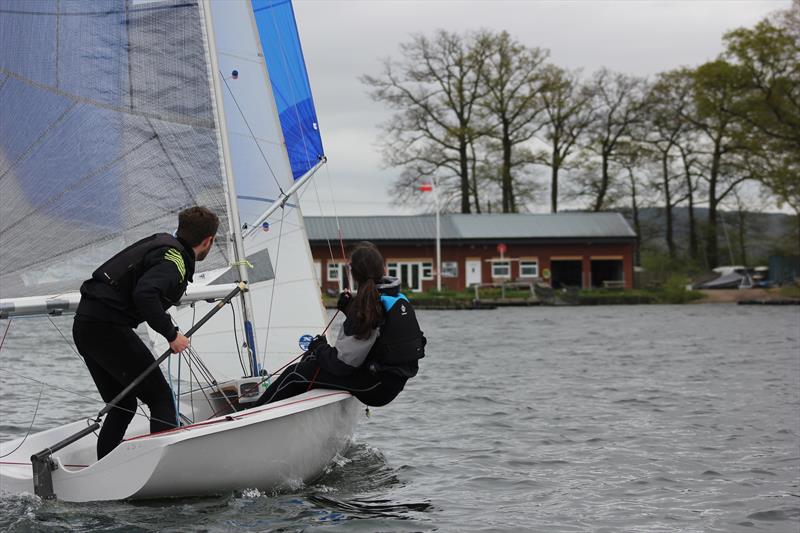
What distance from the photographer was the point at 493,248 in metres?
49.4

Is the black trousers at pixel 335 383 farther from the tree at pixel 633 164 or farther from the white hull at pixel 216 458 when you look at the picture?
the tree at pixel 633 164

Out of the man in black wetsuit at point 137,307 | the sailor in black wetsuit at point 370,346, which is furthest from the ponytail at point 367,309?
the man in black wetsuit at point 137,307

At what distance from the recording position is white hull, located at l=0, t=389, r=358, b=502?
585cm

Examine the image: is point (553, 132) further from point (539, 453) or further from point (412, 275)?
point (539, 453)

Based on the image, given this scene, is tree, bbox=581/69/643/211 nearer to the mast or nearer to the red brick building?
the red brick building

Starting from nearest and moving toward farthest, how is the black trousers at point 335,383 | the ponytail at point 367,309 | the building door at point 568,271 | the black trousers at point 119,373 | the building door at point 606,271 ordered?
the black trousers at point 119,373 → the ponytail at point 367,309 → the black trousers at point 335,383 → the building door at point 606,271 → the building door at point 568,271

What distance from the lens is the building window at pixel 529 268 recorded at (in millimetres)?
49812

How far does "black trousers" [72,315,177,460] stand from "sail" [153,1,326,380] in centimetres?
219

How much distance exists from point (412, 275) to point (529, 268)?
18.8ft

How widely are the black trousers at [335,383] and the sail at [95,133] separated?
4.47ft

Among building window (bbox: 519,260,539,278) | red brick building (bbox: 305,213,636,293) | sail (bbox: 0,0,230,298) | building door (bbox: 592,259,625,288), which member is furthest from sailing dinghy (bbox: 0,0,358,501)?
building door (bbox: 592,259,625,288)

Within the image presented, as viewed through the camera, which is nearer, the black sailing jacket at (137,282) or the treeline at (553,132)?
the black sailing jacket at (137,282)

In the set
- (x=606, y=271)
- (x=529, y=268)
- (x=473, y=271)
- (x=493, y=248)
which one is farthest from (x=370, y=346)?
(x=606, y=271)

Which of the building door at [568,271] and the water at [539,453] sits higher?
the building door at [568,271]
